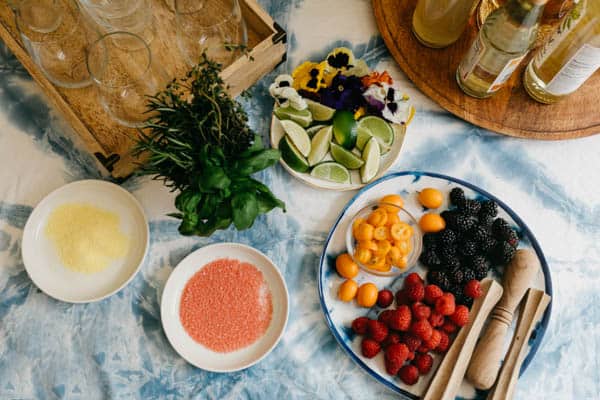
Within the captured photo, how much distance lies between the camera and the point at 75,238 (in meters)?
0.89

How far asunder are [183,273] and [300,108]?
1.22 ft

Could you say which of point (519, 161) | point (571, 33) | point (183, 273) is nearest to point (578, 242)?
point (519, 161)

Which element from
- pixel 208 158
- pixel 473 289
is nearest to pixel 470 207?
pixel 473 289

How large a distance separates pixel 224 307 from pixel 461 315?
42 cm

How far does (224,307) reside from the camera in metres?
0.90

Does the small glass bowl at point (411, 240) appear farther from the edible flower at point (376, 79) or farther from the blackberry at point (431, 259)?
the edible flower at point (376, 79)

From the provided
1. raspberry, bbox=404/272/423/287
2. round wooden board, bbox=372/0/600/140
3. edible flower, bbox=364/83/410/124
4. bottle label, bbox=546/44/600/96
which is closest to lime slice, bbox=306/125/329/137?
edible flower, bbox=364/83/410/124

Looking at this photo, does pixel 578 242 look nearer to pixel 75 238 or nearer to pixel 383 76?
pixel 383 76

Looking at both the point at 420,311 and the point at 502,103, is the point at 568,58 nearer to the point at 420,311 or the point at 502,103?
the point at 502,103

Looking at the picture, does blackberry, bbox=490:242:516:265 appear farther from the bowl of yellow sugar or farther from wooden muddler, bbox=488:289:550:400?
the bowl of yellow sugar

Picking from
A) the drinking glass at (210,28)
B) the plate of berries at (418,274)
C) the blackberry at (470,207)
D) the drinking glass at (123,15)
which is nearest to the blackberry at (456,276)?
the plate of berries at (418,274)

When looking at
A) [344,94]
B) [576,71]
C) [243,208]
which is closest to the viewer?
[243,208]

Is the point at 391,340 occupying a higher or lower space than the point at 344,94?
lower

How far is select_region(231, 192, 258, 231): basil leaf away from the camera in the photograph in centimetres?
71
